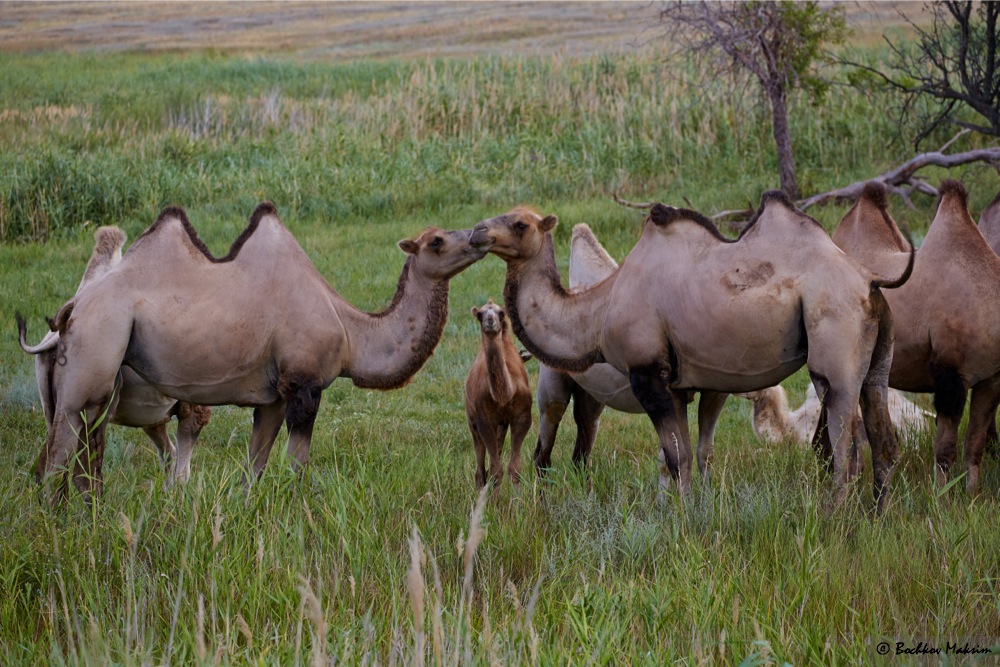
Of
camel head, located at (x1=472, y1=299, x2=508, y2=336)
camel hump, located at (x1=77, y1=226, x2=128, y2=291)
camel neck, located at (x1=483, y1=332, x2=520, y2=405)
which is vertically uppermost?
camel hump, located at (x1=77, y1=226, x2=128, y2=291)

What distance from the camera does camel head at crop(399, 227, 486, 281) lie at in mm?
7590

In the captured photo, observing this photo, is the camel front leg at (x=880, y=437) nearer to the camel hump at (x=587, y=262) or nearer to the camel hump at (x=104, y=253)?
the camel hump at (x=587, y=262)

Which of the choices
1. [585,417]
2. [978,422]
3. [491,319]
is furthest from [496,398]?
[978,422]

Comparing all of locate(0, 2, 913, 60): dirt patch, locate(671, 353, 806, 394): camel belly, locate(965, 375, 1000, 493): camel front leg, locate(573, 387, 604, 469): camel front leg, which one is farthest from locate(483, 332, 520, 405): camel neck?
locate(0, 2, 913, 60): dirt patch

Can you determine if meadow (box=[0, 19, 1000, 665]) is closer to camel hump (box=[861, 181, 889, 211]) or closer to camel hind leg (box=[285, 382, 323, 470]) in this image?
camel hind leg (box=[285, 382, 323, 470])

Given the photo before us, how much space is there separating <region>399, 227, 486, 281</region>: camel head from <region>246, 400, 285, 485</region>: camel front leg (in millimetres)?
1289

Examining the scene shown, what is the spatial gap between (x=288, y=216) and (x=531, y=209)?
40.9 ft

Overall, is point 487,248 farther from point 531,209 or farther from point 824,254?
point 824,254

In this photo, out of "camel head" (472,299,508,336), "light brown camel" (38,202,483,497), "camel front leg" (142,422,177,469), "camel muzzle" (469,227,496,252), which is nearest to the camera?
"light brown camel" (38,202,483,497)

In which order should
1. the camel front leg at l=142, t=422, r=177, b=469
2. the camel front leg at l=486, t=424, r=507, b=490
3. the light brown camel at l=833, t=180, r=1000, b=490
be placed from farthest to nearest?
1. the camel front leg at l=142, t=422, r=177, b=469
2. the camel front leg at l=486, t=424, r=507, b=490
3. the light brown camel at l=833, t=180, r=1000, b=490

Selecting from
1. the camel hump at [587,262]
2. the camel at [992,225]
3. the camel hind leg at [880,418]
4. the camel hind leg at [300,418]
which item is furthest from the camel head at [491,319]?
the camel at [992,225]

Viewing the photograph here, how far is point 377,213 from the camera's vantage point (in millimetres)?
20469

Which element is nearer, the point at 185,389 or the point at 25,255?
the point at 185,389

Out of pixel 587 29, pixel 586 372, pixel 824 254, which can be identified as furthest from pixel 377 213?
pixel 587 29
